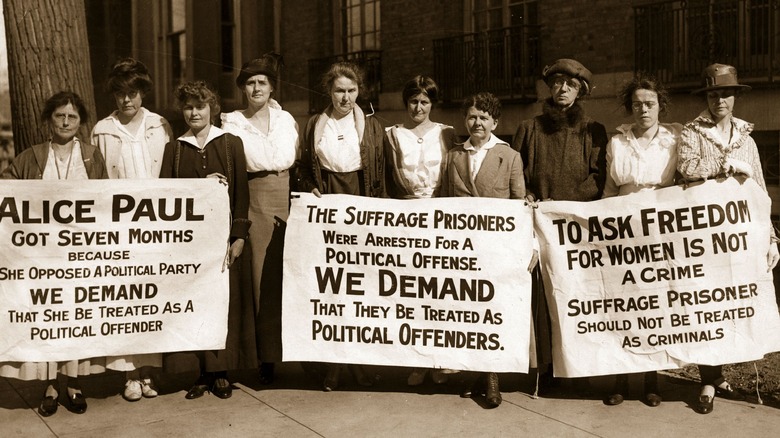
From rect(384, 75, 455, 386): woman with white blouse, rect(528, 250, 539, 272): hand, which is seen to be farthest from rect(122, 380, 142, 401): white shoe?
rect(528, 250, 539, 272): hand

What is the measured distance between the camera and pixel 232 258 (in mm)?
5453

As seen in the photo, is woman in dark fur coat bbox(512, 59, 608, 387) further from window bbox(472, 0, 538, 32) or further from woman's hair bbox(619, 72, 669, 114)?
window bbox(472, 0, 538, 32)

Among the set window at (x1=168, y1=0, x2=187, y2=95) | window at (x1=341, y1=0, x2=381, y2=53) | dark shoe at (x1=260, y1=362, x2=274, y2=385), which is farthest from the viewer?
window at (x1=168, y1=0, x2=187, y2=95)

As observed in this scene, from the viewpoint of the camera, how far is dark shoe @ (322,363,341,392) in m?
5.62

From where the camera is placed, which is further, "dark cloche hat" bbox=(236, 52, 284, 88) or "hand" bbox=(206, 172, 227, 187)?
"dark cloche hat" bbox=(236, 52, 284, 88)

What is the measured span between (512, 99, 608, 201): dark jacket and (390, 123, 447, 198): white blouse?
0.57 metres

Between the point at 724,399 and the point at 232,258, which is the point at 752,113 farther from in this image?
the point at 232,258

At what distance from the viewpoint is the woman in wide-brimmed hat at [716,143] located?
502cm

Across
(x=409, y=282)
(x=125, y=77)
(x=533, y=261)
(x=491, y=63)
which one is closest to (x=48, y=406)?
(x=125, y=77)

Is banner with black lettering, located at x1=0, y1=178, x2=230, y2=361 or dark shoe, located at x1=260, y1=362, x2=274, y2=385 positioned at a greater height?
banner with black lettering, located at x1=0, y1=178, x2=230, y2=361

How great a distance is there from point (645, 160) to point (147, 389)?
3.35m

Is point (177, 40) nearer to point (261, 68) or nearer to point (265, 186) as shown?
point (261, 68)

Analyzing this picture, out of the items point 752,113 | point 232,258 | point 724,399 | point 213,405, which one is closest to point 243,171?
point 232,258

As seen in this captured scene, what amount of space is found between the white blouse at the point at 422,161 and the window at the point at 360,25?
34.8 feet
